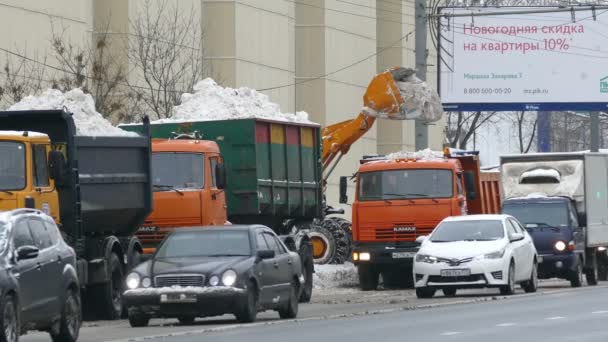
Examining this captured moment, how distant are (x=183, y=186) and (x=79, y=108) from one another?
220 cm

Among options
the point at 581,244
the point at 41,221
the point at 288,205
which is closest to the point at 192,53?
the point at 581,244

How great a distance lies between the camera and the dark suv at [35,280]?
18.3 metres

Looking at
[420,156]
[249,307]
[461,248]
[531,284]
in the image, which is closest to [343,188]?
[420,156]

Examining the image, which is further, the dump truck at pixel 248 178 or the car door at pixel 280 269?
the dump truck at pixel 248 178

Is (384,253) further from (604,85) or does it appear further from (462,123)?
(462,123)

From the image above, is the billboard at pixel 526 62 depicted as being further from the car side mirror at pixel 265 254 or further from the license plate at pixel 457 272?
the car side mirror at pixel 265 254

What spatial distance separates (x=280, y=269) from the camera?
2534 cm

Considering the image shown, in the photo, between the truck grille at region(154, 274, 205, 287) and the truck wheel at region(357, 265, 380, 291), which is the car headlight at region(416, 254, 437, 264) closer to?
the truck wheel at region(357, 265, 380, 291)

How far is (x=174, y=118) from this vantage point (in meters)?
33.0

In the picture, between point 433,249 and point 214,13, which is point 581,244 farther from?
point 214,13

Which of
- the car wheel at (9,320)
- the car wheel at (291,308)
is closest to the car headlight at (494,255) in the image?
the car wheel at (291,308)

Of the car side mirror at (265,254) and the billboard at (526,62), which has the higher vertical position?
the billboard at (526,62)

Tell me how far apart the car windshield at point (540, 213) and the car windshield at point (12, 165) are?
58.9ft

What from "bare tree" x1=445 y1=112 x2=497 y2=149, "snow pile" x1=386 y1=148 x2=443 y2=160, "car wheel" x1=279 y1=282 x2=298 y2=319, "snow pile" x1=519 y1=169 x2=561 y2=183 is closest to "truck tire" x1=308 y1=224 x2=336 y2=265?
"snow pile" x1=386 y1=148 x2=443 y2=160
